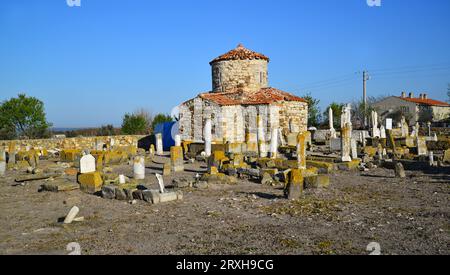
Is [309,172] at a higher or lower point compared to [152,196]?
higher

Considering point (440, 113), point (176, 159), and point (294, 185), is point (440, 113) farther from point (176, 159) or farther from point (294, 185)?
point (294, 185)

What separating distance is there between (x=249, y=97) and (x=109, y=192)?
20819mm

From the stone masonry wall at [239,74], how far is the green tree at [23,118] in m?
18.9

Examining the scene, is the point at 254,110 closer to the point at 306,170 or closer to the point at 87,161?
the point at 306,170

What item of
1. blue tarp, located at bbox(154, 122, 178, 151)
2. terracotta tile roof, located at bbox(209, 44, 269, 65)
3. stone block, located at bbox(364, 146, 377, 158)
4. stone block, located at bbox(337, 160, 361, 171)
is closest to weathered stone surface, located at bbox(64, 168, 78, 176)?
stone block, located at bbox(337, 160, 361, 171)

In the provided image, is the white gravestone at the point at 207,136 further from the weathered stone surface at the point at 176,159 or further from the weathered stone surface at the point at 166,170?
the weathered stone surface at the point at 166,170

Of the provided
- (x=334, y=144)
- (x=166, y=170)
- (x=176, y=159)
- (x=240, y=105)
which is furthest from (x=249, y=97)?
(x=166, y=170)

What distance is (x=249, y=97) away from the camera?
3038cm

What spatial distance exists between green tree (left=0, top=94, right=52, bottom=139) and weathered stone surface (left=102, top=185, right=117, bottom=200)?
29.1m

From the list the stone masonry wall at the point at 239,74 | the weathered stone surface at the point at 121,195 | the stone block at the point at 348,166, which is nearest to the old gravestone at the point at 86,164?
the weathered stone surface at the point at 121,195

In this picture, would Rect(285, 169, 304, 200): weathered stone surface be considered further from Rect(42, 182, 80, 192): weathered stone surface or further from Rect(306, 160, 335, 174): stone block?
Rect(42, 182, 80, 192): weathered stone surface

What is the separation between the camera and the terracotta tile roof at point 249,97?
→ 28.9 m

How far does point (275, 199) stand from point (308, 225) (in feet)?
8.74

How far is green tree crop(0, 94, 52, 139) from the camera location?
119 ft
